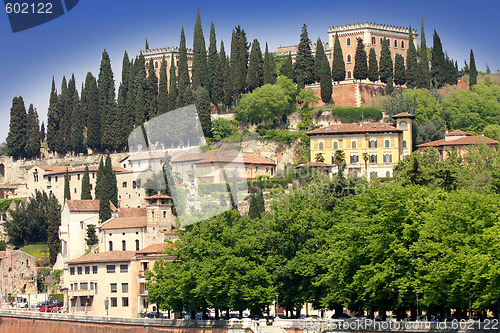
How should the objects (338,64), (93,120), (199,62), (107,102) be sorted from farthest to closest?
1. (107,102)
2. (199,62)
3. (338,64)
4. (93,120)

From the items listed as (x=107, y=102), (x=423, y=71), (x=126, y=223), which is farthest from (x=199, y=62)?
(x=126, y=223)

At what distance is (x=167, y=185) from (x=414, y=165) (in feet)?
93.6

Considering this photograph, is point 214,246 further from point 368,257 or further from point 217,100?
point 217,100

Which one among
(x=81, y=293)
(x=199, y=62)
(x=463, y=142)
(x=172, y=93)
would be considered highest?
(x=199, y=62)

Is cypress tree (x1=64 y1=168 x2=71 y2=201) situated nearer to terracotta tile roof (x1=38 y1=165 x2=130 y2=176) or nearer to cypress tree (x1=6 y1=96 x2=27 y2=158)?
terracotta tile roof (x1=38 y1=165 x2=130 y2=176)

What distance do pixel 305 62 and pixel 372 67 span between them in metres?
7.08

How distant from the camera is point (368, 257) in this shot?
47.1 meters

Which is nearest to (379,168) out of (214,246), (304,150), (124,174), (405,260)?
(304,150)

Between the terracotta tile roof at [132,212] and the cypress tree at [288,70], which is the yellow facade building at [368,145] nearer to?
the cypress tree at [288,70]

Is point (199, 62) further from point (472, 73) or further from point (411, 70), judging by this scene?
point (472, 73)

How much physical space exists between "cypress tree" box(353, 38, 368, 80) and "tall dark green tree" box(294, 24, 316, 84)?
4.53m

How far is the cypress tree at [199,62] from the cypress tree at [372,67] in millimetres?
17263

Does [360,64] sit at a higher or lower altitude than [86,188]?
higher

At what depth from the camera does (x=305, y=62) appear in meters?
98.6
